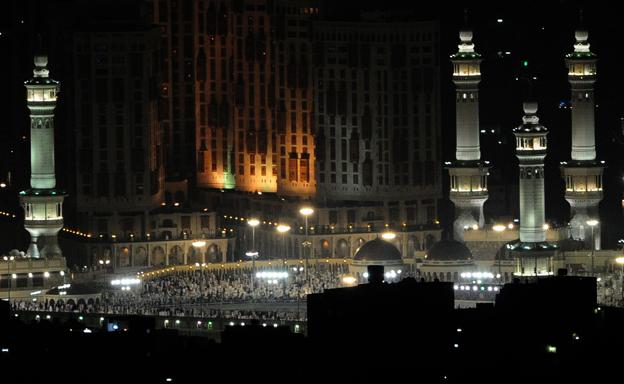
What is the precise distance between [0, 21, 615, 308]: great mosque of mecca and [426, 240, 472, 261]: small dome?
48mm

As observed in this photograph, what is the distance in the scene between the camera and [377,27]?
197250 millimetres

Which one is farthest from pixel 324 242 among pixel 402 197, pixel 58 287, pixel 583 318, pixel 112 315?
pixel 583 318

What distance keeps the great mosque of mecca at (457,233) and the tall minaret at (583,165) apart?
1.6 inches

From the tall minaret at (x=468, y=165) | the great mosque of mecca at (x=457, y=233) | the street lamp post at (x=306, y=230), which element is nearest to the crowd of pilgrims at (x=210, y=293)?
the great mosque of mecca at (x=457, y=233)

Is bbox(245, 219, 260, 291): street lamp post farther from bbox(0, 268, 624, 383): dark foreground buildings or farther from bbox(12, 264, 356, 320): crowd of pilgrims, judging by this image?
bbox(0, 268, 624, 383): dark foreground buildings

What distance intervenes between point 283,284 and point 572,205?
1269cm

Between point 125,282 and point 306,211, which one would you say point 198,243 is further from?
point 125,282

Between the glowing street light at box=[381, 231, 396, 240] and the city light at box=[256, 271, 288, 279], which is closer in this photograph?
the city light at box=[256, 271, 288, 279]

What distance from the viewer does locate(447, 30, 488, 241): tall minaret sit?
610ft

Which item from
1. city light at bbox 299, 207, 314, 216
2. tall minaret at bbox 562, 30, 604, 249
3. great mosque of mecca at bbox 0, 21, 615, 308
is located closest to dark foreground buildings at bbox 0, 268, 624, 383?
great mosque of mecca at bbox 0, 21, 615, 308

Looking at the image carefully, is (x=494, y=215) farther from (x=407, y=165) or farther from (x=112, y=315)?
(x=112, y=315)

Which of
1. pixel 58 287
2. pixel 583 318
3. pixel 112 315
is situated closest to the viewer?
pixel 583 318

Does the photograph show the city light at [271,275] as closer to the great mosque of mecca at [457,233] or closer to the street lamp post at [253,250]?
the street lamp post at [253,250]

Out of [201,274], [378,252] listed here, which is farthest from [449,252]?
[201,274]
